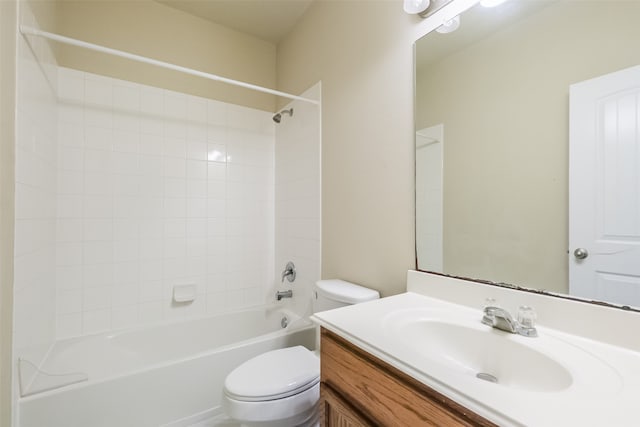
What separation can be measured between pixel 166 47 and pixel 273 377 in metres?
2.31

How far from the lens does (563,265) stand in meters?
0.83

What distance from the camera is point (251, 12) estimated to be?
207cm

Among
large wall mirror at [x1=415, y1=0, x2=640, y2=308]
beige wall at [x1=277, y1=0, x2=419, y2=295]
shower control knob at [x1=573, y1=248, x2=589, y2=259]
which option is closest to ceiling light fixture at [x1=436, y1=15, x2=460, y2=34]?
large wall mirror at [x1=415, y1=0, x2=640, y2=308]

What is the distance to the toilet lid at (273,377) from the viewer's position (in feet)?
3.62

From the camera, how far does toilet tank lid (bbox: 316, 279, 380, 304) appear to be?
1322mm

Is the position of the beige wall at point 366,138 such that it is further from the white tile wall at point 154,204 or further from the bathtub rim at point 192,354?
the white tile wall at point 154,204

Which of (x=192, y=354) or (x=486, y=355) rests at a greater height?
(x=486, y=355)

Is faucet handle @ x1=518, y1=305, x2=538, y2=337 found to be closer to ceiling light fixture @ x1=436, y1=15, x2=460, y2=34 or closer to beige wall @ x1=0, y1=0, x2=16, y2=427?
ceiling light fixture @ x1=436, y1=15, x2=460, y2=34

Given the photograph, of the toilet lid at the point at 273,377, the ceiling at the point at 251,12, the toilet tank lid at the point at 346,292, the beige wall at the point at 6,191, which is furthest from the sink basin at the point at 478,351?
the ceiling at the point at 251,12

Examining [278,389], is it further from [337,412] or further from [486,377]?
[486,377]

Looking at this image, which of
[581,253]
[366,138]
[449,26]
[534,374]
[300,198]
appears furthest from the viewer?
[300,198]

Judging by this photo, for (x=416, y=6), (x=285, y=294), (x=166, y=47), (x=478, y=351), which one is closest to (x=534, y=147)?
Result: (x=478, y=351)

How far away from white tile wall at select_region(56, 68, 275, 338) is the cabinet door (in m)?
1.56

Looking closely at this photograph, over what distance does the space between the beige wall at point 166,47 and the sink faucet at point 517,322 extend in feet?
7.50
